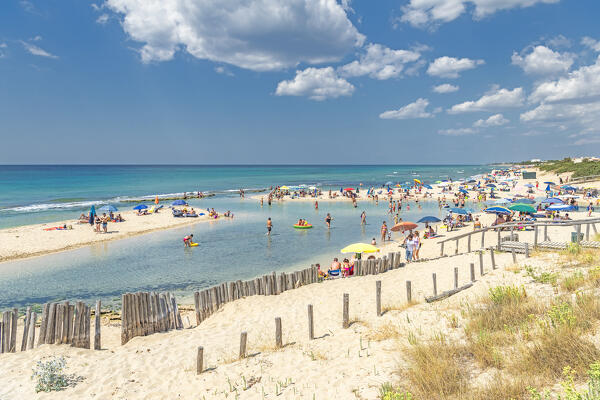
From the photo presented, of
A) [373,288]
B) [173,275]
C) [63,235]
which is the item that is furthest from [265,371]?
[63,235]

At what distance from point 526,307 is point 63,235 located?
3057 centimetres

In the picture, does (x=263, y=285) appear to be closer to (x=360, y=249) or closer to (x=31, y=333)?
(x=360, y=249)

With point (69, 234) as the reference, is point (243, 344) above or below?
above

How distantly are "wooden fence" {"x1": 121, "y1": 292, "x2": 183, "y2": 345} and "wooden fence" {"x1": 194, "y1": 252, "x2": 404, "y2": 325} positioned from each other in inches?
34.6

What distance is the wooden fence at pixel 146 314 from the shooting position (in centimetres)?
997

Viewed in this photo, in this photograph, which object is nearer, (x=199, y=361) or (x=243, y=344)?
(x=199, y=361)

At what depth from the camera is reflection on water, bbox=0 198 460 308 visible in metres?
16.3

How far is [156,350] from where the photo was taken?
9148 mm

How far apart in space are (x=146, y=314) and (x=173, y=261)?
35.4 ft

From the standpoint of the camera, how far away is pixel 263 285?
42.8 feet

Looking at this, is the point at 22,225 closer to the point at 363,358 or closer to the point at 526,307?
the point at 363,358

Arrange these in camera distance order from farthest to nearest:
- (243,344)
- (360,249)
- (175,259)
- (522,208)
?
(522,208) → (175,259) → (360,249) → (243,344)

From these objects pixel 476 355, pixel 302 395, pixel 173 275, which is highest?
pixel 476 355

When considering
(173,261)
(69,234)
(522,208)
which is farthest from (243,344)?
(69,234)
